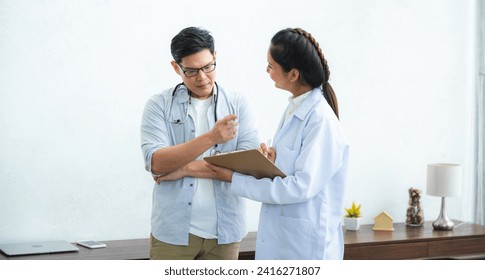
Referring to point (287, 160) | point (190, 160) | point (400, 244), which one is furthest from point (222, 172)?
point (400, 244)

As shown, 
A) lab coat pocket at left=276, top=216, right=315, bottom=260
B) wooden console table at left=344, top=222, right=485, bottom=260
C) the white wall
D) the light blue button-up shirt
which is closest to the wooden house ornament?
wooden console table at left=344, top=222, right=485, bottom=260

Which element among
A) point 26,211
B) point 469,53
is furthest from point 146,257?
point 469,53

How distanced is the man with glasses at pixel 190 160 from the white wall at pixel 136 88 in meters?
0.87

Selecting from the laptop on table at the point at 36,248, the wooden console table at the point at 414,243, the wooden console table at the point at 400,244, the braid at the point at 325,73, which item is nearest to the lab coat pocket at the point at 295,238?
the braid at the point at 325,73

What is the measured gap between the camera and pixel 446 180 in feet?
12.8

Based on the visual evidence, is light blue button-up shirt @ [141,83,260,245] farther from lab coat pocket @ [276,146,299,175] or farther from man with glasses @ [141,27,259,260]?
lab coat pocket @ [276,146,299,175]

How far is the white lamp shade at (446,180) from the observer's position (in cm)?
389

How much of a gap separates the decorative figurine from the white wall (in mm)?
146

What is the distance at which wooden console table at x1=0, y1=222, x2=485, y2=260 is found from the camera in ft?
10.3

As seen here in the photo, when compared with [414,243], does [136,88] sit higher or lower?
higher

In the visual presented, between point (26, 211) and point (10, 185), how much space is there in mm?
146

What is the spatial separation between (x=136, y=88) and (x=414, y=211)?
187 centimetres

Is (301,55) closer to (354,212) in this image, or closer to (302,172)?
(302,172)

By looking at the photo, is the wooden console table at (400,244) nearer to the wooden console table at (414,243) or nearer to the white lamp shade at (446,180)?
the wooden console table at (414,243)
